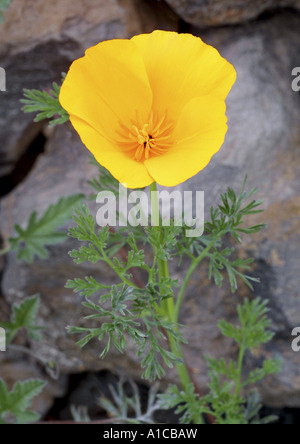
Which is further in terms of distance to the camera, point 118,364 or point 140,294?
point 118,364

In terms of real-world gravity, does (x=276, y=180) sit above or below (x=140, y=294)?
above

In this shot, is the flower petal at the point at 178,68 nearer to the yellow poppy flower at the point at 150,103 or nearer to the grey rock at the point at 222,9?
the yellow poppy flower at the point at 150,103

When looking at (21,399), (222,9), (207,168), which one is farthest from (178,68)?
(21,399)

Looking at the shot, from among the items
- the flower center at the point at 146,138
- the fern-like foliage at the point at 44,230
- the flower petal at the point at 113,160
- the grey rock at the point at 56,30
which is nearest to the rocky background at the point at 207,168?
the grey rock at the point at 56,30
